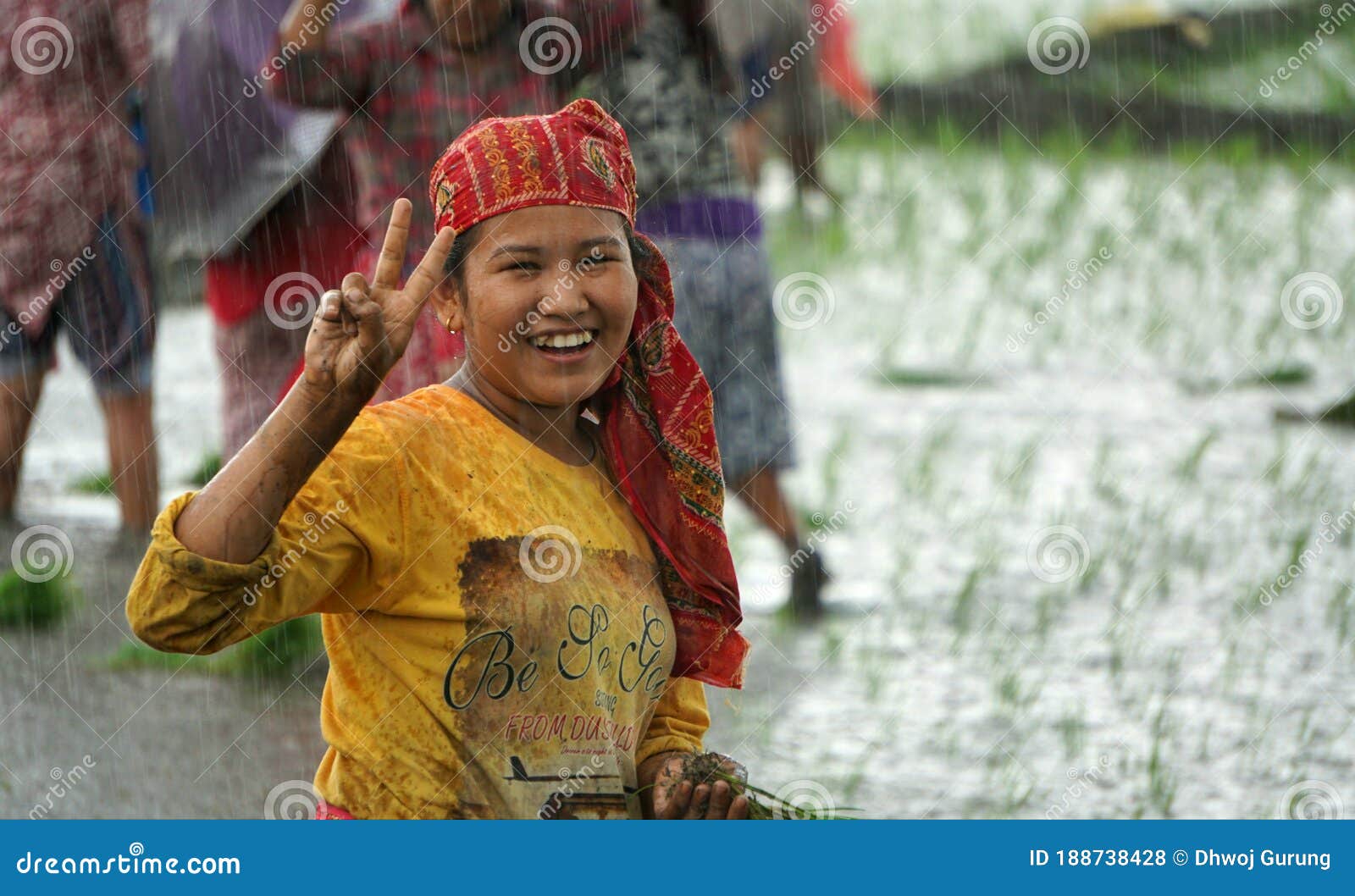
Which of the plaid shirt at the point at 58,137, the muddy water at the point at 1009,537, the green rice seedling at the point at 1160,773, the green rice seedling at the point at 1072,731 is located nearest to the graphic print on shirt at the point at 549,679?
the muddy water at the point at 1009,537

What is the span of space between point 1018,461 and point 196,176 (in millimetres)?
2743

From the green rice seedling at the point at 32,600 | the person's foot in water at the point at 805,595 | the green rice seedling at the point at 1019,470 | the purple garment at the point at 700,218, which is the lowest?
the green rice seedling at the point at 32,600

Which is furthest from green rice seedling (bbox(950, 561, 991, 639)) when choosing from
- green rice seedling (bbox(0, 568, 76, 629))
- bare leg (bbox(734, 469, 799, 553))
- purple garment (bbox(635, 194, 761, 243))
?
A: green rice seedling (bbox(0, 568, 76, 629))

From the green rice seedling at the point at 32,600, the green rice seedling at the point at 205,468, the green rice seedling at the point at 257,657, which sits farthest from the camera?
the green rice seedling at the point at 205,468

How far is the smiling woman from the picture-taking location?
2168 mm

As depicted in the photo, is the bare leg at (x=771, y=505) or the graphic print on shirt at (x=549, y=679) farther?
the bare leg at (x=771, y=505)

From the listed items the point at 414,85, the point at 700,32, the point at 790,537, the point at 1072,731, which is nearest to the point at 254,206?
the point at 414,85

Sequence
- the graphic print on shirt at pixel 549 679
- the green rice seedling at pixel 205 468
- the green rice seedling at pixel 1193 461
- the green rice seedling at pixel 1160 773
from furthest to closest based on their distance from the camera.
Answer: the green rice seedling at pixel 1193 461 < the green rice seedling at pixel 205 468 < the green rice seedling at pixel 1160 773 < the graphic print on shirt at pixel 549 679

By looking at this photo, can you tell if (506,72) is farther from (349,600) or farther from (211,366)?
(211,366)

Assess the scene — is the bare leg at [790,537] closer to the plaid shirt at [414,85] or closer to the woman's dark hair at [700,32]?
the woman's dark hair at [700,32]

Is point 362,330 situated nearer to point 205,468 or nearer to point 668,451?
point 668,451

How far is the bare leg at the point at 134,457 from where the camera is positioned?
199 inches

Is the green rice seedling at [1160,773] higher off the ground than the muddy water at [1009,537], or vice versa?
the muddy water at [1009,537]
